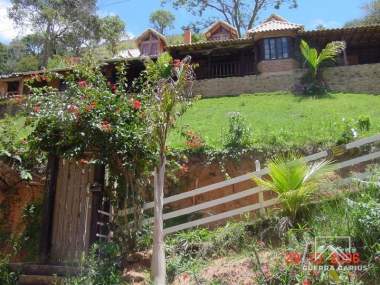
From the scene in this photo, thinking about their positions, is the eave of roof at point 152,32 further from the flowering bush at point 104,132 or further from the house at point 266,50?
the flowering bush at point 104,132

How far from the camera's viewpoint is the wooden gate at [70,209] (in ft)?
28.4

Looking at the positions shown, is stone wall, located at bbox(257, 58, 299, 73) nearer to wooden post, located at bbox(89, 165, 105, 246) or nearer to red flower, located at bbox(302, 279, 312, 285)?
wooden post, located at bbox(89, 165, 105, 246)

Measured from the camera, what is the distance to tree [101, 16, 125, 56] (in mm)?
35469

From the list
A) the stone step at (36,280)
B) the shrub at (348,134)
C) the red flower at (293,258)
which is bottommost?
the stone step at (36,280)

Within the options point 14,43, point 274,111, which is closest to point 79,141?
point 274,111

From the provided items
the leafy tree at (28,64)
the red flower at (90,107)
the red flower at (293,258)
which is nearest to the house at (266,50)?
the leafy tree at (28,64)

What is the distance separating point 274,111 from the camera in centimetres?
1725

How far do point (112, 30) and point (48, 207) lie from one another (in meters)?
28.7

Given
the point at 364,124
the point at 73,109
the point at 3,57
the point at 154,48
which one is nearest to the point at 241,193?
the point at 73,109

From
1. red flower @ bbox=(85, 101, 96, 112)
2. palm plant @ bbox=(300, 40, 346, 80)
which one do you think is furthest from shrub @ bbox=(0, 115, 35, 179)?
palm plant @ bbox=(300, 40, 346, 80)

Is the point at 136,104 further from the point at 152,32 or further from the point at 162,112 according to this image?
the point at 152,32

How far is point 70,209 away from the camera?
905 centimetres

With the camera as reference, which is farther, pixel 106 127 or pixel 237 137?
pixel 237 137

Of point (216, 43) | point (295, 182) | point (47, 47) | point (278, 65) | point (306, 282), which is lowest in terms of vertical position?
point (306, 282)
